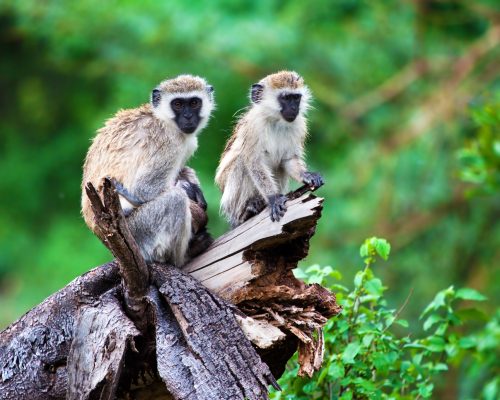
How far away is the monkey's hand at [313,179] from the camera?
21.0 ft

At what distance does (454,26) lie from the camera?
13398 mm

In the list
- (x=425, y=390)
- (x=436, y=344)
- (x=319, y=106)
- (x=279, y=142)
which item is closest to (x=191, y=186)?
(x=279, y=142)

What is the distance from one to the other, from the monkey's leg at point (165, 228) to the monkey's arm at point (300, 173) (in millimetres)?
846

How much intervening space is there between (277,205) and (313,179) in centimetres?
65

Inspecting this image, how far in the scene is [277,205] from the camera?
5961mm

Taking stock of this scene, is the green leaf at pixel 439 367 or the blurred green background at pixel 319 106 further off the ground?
the blurred green background at pixel 319 106

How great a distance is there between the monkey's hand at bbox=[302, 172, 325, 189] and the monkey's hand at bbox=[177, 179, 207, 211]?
70cm

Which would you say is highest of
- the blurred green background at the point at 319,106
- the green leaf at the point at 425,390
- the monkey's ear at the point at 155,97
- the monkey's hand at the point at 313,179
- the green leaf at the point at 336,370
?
the blurred green background at the point at 319,106

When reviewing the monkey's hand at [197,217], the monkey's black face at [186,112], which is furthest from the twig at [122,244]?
the monkey's black face at [186,112]

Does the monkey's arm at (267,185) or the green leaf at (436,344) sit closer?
the green leaf at (436,344)

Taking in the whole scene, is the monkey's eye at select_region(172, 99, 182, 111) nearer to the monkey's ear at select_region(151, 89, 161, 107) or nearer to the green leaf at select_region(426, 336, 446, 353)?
the monkey's ear at select_region(151, 89, 161, 107)

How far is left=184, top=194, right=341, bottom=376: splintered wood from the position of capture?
5531 millimetres

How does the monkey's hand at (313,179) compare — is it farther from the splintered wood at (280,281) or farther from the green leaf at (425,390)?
the green leaf at (425,390)

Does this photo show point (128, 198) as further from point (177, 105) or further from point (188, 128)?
point (177, 105)
